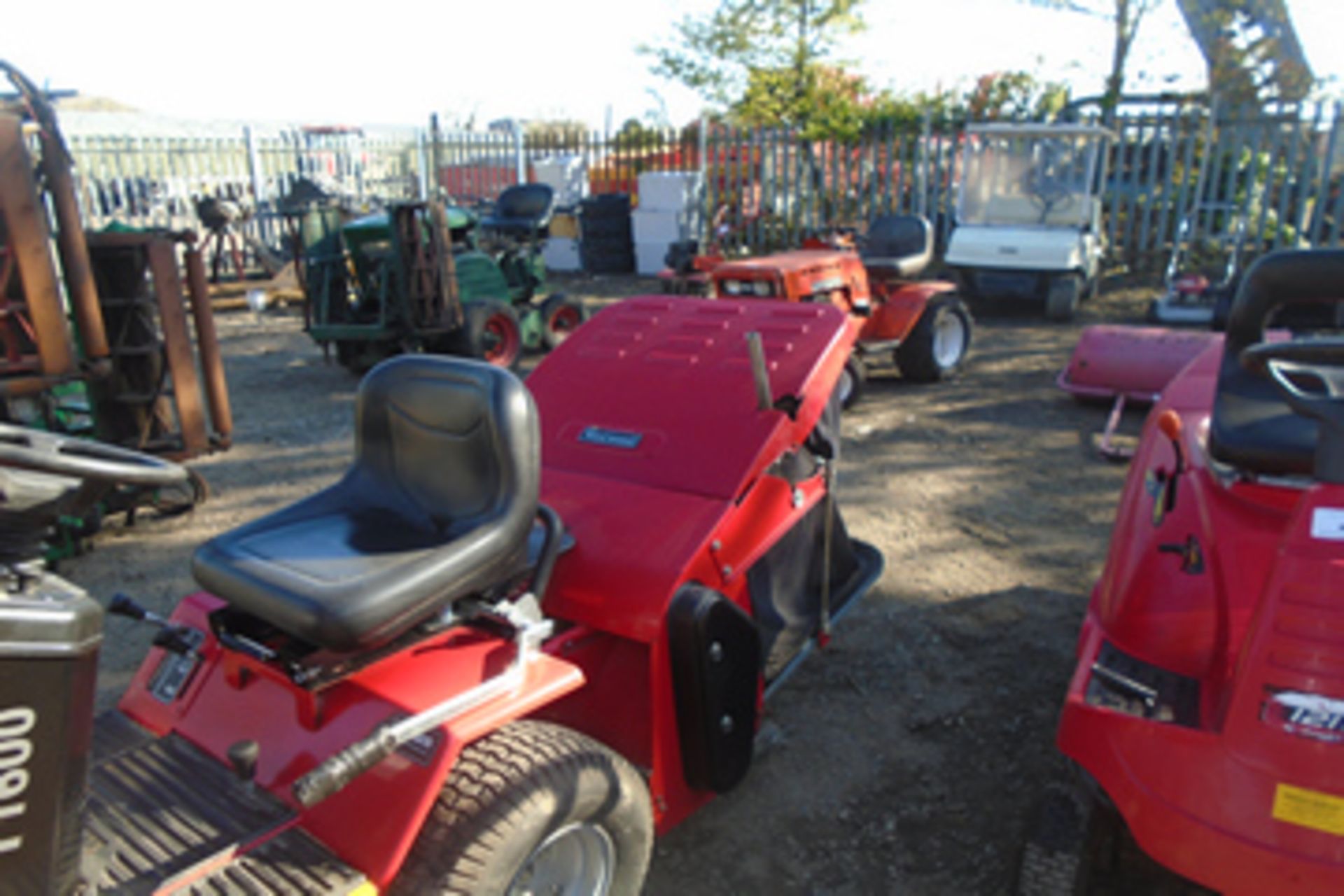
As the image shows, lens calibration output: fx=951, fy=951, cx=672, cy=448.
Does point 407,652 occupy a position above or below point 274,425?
above

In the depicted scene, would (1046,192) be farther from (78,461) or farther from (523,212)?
(78,461)

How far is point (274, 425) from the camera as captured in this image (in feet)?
21.3

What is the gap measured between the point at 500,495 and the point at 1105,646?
4.57 ft

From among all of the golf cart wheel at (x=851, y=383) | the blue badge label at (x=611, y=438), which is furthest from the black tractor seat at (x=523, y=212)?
the blue badge label at (x=611, y=438)

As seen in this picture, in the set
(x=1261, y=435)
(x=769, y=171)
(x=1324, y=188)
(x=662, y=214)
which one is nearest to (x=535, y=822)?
(x=1261, y=435)

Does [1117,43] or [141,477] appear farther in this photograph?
[1117,43]

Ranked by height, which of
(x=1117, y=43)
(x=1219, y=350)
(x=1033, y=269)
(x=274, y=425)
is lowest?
(x=274, y=425)

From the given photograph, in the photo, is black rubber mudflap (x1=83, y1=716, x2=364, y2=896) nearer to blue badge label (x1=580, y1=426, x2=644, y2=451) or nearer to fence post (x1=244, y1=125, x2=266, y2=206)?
blue badge label (x1=580, y1=426, x2=644, y2=451)

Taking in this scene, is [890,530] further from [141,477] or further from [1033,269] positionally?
[1033,269]

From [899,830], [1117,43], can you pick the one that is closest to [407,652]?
[899,830]

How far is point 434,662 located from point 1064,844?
1341 mm

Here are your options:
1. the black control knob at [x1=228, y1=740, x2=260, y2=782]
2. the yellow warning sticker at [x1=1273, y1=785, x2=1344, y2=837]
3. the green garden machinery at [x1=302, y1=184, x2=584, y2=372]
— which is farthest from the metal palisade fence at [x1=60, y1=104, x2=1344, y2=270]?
the black control knob at [x1=228, y1=740, x2=260, y2=782]

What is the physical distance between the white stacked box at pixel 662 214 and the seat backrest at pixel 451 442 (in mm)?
10789

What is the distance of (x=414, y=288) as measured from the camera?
22.7 ft
